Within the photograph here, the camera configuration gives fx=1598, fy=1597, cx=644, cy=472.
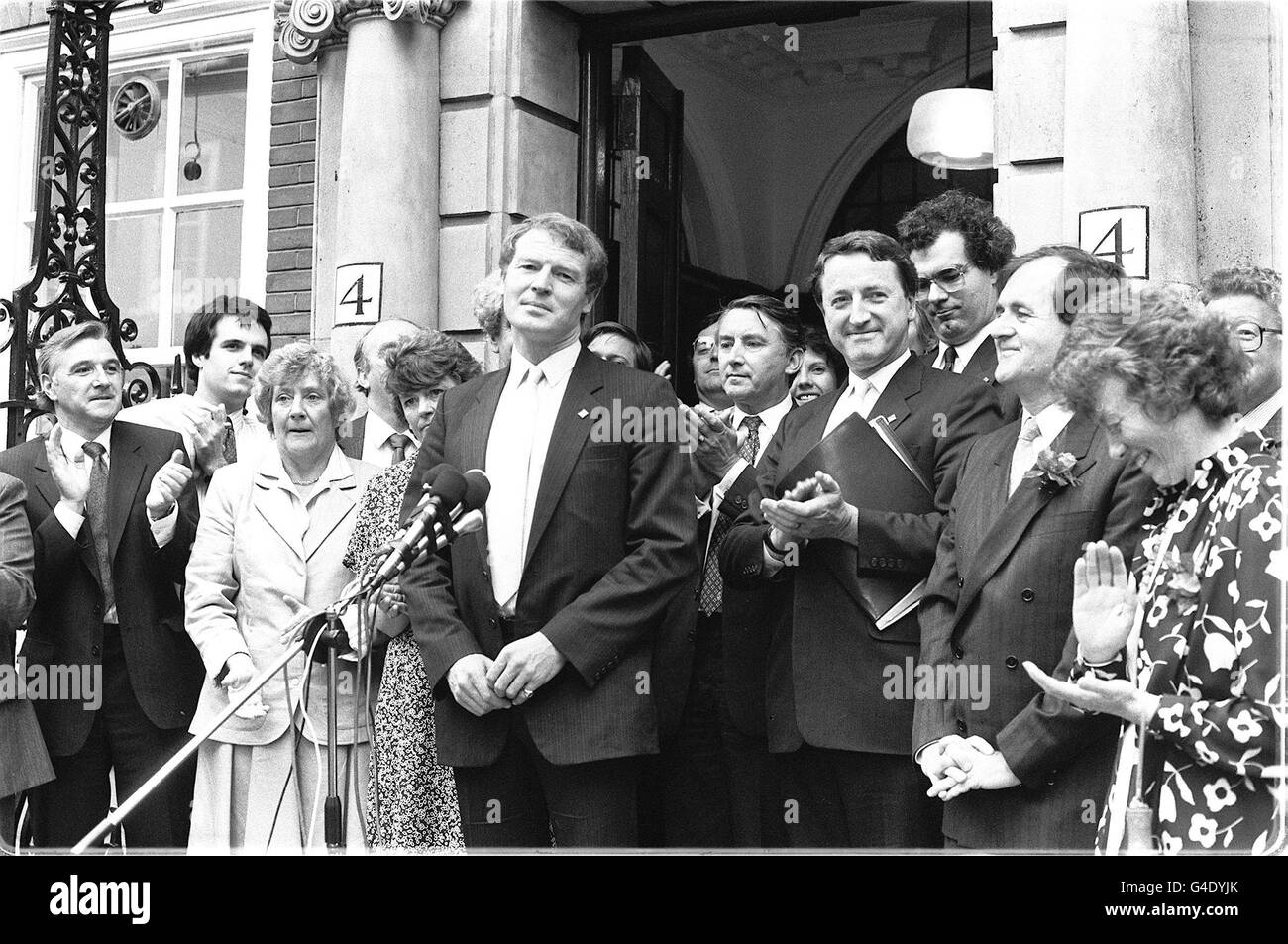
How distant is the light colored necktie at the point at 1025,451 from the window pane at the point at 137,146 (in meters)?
5.61

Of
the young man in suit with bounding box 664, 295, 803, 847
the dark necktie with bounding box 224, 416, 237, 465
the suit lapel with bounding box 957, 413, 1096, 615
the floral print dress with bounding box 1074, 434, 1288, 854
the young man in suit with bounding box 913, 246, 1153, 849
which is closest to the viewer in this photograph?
the floral print dress with bounding box 1074, 434, 1288, 854

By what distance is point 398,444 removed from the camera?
534cm

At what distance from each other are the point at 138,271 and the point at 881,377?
5.35 meters

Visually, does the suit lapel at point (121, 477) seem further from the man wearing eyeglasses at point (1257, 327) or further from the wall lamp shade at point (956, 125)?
the wall lamp shade at point (956, 125)

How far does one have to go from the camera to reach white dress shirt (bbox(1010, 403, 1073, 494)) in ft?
12.7

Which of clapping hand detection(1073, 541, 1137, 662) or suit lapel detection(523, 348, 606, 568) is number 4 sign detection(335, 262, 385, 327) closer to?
suit lapel detection(523, 348, 606, 568)

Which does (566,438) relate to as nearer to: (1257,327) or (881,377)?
(881,377)

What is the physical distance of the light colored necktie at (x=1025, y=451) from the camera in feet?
12.8

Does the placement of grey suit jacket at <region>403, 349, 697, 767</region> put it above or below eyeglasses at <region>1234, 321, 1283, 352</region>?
below

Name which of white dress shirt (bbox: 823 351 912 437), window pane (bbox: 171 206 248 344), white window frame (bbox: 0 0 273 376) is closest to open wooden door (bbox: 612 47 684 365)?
white window frame (bbox: 0 0 273 376)

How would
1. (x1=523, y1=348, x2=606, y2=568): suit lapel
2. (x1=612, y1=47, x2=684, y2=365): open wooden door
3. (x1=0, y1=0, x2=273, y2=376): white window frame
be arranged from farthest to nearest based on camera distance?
(x1=0, y1=0, x2=273, y2=376): white window frame, (x1=612, y1=47, x2=684, y2=365): open wooden door, (x1=523, y1=348, x2=606, y2=568): suit lapel

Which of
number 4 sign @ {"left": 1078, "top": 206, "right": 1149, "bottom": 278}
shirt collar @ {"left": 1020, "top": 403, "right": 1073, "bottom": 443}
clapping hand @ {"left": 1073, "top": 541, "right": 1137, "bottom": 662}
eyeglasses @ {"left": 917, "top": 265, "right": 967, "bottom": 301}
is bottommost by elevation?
clapping hand @ {"left": 1073, "top": 541, "right": 1137, "bottom": 662}

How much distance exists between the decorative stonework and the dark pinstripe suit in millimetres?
3243
